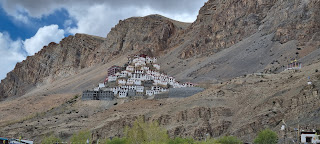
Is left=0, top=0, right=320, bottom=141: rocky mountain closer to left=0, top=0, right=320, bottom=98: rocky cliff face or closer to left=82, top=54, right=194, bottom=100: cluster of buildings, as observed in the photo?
left=0, top=0, right=320, bottom=98: rocky cliff face

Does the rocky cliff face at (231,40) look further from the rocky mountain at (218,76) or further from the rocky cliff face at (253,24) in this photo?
the rocky mountain at (218,76)

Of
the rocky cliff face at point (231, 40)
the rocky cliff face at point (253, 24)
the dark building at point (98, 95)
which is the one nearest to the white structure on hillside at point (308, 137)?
the rocky cliff face at point (231, 40)

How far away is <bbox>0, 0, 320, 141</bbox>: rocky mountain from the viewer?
66375mm

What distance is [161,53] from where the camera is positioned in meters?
168

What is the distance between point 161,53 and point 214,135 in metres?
103

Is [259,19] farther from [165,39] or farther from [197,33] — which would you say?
[165,39]

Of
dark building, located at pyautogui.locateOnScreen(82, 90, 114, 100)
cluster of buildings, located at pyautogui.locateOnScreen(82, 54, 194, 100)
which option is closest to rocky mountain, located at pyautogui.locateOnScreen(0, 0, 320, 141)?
dark building, located at pyautogui.locateOnScreen(82, 90, 114, 100)

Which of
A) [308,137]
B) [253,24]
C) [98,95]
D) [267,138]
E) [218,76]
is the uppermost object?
[253,24]

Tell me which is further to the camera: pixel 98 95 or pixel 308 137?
pixel 98 95

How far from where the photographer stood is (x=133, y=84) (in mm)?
108000

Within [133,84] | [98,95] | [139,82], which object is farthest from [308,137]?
[139,82]

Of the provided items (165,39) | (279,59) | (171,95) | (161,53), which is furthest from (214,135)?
(165,39)

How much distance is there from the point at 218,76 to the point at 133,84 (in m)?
24.1

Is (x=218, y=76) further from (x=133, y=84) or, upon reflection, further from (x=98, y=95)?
(x=98, y=95)
